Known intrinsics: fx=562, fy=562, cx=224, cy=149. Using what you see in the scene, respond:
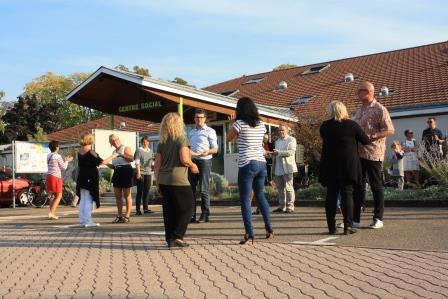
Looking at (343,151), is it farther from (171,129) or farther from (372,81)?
(372,81)

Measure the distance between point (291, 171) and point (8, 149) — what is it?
119 ft

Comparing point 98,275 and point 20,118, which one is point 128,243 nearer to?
point 98,275

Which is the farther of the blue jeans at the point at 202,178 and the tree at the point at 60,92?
the tree at the point at 60,92

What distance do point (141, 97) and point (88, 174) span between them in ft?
28.3

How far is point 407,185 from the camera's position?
14258 millimetres

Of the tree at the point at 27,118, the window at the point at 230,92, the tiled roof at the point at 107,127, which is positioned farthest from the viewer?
the tree at the point at 27,118

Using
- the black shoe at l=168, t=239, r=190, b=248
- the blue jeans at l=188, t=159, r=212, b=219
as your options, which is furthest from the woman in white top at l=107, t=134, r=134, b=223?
the black shoe at l=168, t=239, r=190, b=248

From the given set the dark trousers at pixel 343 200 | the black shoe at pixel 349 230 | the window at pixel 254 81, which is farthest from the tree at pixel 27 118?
the black shoe at pixel 349 230

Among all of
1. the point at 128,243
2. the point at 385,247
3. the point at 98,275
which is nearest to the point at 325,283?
the point at 385,247

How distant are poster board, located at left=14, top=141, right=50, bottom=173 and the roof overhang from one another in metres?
2.31

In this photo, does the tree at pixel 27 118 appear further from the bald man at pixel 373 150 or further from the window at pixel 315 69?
the bald man at pixel 373 150

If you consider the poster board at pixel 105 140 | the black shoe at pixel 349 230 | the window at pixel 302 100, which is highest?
the window at pixel 302 100

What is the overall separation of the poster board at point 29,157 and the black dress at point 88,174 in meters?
9.68

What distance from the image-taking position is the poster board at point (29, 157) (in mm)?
19234
